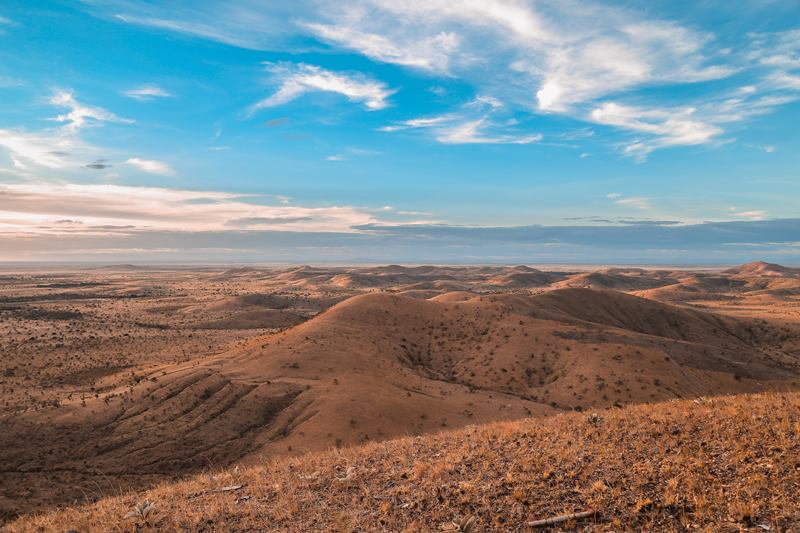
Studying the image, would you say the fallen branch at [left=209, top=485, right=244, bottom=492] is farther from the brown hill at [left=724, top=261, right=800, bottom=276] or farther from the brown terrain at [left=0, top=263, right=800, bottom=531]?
the brown hill at [left=724, top=261, right=800, bottom=276]

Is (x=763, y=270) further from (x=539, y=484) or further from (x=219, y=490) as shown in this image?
(x=219, y=490)

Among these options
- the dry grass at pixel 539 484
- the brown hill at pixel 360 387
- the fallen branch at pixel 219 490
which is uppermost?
the dry grass at pixel 539 484

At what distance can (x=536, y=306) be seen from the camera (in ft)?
161

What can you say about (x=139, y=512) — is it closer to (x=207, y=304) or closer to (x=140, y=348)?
(x=140, y=348)

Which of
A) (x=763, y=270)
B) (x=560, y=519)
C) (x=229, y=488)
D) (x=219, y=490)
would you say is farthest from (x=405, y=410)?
(x=763, y=270)

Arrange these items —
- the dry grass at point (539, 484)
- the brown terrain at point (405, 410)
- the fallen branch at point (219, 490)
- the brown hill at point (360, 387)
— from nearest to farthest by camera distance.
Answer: the dry grass at point (539, 484) < the brown terrain at point (405, 410) < the fallen branch at point (219, 490) < the brown hill at point (360, 387)

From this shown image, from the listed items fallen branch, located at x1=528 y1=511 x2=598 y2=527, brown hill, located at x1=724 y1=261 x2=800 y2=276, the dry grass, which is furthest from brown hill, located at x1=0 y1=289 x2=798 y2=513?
brown hill, located at x1=724 y1=261 x2=800 y2=276

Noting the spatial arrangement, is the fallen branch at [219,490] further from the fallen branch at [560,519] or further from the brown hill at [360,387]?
the brown hill at [360,387]

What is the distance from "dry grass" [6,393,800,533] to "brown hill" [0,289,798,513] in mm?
9792

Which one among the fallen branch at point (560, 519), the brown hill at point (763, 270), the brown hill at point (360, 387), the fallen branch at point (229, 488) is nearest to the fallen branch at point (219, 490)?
the fallen branch at point (229, 488)

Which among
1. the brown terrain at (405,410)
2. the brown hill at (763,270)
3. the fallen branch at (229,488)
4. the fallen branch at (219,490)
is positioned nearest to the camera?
the brown terrain at (405,410)

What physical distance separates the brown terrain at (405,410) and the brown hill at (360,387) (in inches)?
6.1

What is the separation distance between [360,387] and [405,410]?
4051 mm

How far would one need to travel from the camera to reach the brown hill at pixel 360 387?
869 inches
